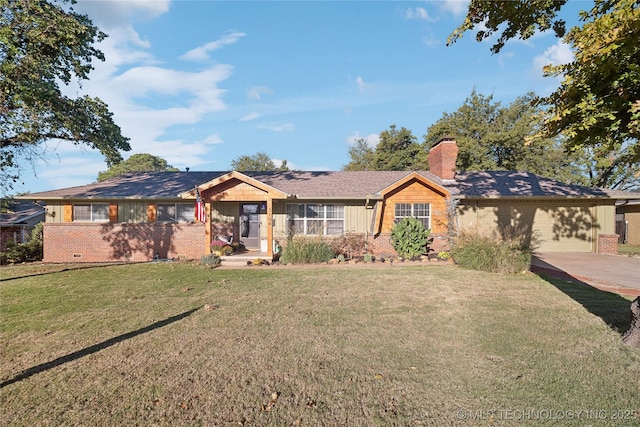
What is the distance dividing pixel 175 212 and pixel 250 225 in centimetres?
345

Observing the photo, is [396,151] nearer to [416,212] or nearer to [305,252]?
[416,212]

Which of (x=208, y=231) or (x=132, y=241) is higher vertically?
(x=208, y=231)

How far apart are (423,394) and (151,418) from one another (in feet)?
9.12

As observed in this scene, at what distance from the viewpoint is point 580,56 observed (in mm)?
4270

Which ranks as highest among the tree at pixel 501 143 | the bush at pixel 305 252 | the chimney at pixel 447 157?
the tree at pixel 501 143

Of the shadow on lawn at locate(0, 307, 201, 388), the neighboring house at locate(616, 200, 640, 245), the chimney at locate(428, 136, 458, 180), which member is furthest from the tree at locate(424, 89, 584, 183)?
the shadow on lawn at locate(0, 307, 201, 388)

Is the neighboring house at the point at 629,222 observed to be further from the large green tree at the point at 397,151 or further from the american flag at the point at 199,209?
the american flag at the point at 199,209

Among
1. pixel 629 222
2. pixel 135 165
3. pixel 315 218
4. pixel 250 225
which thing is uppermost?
pixel 135 165

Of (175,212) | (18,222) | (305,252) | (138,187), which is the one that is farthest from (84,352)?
(18,222)

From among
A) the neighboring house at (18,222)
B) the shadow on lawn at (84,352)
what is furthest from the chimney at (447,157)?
the neighboring house at (18,222)

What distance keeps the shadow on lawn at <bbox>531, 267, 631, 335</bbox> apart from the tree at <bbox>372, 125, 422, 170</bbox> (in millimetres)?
21789

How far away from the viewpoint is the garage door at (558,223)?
15289 millimetres

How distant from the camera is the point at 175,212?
14711 mm

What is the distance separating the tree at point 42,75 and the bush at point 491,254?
1421cm
